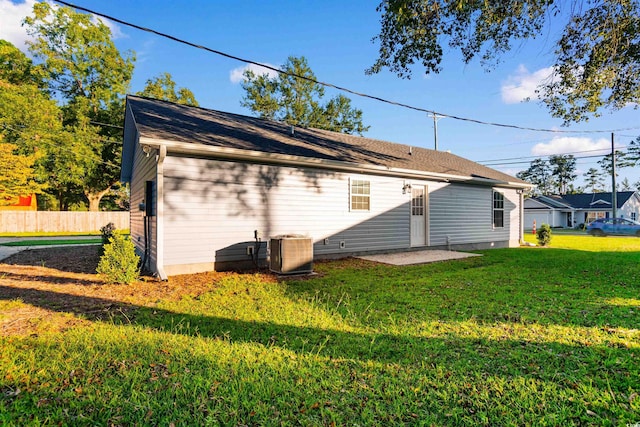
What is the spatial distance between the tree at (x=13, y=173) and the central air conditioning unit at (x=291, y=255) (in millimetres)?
22136

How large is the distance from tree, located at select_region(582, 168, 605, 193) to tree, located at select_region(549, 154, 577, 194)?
2.20 meters

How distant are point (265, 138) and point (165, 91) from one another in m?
24.3

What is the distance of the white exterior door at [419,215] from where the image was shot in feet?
36.4

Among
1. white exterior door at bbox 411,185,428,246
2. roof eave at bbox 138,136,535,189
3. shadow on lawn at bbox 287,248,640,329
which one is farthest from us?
white exterior door at bbox 411,185,428,246

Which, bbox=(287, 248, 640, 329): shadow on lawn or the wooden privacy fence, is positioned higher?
the wooden privacy fence

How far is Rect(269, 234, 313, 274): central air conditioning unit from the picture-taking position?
698cm

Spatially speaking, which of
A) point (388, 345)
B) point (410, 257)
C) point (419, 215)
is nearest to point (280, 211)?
point (410, 257)

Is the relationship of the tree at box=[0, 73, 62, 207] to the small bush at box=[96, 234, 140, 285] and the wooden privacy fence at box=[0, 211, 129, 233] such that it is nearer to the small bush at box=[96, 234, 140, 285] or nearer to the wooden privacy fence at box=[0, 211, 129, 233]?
the wooden privacy fence at box=[0, 211, 129, 233]

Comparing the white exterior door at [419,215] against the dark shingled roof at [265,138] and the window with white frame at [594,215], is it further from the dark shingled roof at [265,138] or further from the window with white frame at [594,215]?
the window with white frame at [594,215]

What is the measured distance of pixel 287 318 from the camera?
411 cm

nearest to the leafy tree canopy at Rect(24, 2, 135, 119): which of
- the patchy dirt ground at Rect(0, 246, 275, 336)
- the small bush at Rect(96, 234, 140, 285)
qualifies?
the patchy dirt ground at Rect(0, 246, 275, 336)

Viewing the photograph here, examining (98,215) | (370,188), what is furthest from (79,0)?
(98,215)

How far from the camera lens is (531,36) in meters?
6.86

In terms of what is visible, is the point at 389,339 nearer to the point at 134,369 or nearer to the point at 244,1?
the point at 134,369
